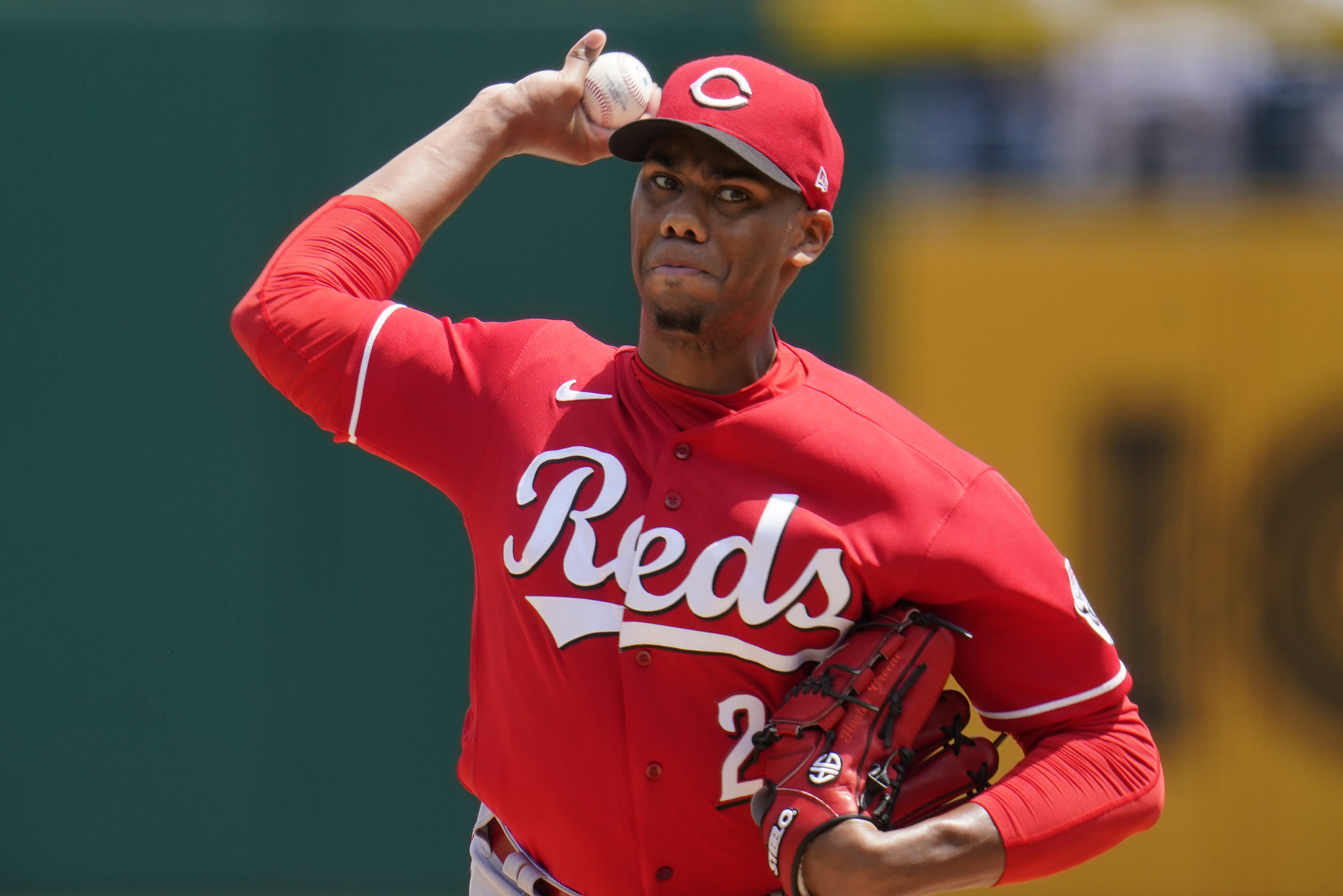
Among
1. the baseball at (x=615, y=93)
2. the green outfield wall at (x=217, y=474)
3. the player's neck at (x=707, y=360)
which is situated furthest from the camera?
the green outfield wall at (x=217, y=474)

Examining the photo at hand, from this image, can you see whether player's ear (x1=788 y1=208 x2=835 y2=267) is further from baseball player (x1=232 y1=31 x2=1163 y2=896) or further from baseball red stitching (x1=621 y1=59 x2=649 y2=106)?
baseball red stitching (x1=621 y1=59 x2=649 y2=106)

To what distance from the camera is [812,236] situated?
7.11 feet

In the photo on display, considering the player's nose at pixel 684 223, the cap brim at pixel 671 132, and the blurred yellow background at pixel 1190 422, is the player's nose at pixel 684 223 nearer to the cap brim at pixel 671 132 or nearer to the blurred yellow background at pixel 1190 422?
the cap brim at pixel 671 132

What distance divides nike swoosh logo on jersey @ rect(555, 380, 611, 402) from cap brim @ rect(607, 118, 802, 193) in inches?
12.8

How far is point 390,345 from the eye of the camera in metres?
2.13

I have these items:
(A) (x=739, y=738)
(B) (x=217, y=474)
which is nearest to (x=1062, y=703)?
(A) (x=739, y=738)

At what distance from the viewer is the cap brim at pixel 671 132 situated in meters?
1.99

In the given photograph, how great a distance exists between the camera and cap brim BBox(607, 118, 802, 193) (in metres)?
1.99

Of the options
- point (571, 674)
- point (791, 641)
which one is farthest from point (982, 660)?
point (571, 674)

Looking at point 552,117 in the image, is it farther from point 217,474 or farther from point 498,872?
point 217,474

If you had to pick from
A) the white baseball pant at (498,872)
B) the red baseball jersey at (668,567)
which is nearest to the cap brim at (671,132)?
the red baseball jersey at (668,567)

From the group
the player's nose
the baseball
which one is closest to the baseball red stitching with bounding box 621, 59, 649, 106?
the baseball

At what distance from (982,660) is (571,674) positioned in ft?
1.75

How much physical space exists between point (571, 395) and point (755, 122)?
0.45 metres
